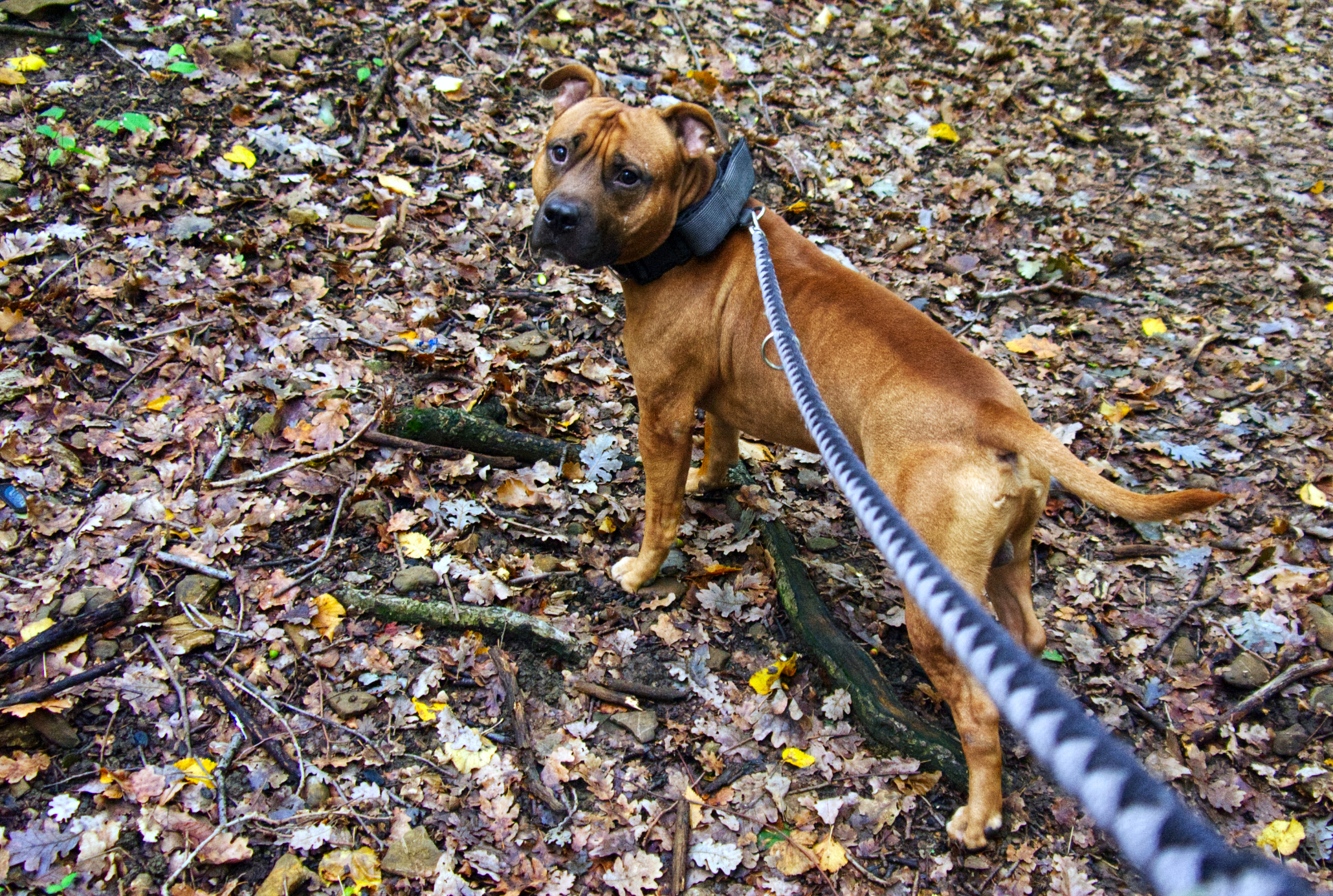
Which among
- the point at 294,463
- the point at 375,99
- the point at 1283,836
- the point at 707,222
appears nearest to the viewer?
the point at 1283,836

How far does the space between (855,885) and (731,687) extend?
108 centimetres

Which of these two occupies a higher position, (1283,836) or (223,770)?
(1283,836)

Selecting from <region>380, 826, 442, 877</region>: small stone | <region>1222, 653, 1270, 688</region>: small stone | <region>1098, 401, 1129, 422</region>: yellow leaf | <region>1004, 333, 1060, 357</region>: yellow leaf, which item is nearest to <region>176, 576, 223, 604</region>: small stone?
<region>380, 826, 442, 877</region>: small stone

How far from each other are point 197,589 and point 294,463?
0.90m

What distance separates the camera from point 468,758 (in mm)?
3547

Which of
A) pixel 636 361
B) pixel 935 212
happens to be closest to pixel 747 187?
pixel 636 361

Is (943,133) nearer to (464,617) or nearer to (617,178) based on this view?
(617,178)

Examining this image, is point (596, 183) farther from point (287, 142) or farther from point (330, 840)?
point (287, 142)

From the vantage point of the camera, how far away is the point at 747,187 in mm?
4066

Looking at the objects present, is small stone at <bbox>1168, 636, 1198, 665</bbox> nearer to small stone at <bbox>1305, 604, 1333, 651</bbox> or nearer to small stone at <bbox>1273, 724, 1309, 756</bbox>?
small stone at <bbox>1273, 724, 1309, 756</bbox>

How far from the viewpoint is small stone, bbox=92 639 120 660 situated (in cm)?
354

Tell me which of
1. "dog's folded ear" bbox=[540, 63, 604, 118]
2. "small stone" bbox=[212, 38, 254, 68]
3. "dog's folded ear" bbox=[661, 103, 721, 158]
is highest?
"dog's folded ear" bbox=[661, 103, 721, 158]

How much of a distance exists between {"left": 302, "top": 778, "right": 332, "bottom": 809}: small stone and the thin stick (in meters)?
0.48

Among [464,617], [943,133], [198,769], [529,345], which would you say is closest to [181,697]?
[198,769]
